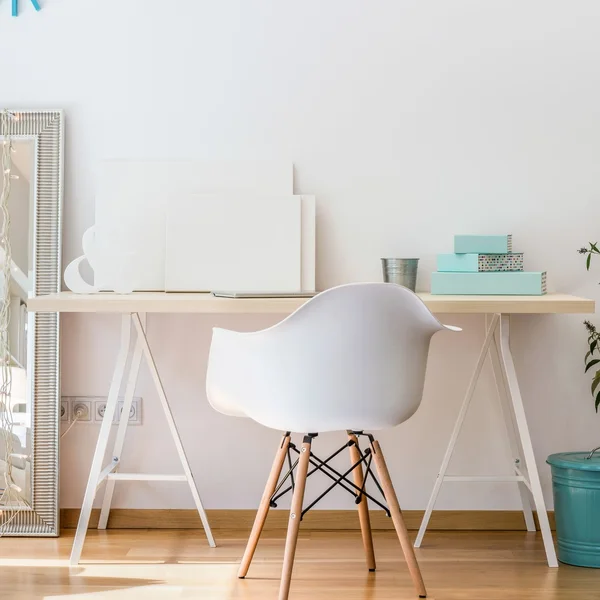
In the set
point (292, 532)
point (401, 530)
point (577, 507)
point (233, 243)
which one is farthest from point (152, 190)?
point (577, 507)

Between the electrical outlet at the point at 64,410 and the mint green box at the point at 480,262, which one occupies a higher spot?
the mint green box at the point at 480,262

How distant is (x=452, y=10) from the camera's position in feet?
9.28

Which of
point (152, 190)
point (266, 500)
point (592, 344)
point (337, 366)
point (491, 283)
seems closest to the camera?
point (337, 366)

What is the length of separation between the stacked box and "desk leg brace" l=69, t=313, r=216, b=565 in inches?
36.2

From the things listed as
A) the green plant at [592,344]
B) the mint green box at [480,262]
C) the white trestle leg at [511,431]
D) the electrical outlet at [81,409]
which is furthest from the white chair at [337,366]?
the electrical outlet at [81,409]

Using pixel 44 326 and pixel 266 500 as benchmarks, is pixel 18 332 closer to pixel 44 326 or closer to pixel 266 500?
pixel 44 326

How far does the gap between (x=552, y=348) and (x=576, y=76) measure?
911 millimetres

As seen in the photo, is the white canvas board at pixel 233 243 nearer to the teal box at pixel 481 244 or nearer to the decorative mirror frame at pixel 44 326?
the decorative mirror frame at pixel 44 326

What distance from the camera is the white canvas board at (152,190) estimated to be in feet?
9.17

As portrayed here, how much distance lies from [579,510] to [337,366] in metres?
0.95

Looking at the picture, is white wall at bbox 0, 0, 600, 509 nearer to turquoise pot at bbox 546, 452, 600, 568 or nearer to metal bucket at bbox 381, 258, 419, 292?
metal bucket at bbox 381, 258, 419, 292

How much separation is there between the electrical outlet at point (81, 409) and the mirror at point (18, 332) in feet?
0.48

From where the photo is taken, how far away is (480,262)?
103 inches

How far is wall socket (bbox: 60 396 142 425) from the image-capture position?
9.43 feet
